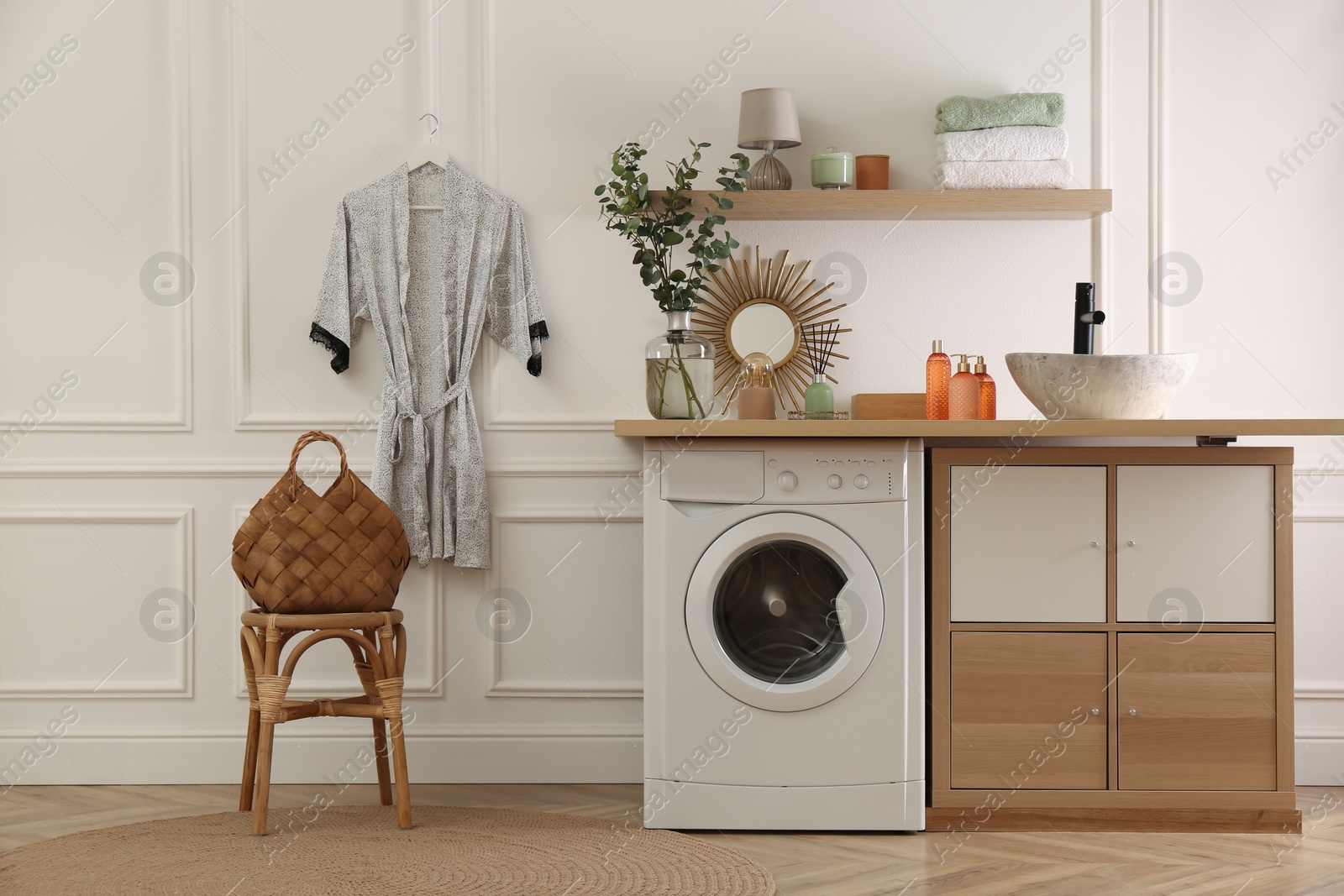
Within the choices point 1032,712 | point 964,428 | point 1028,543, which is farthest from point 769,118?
point 1032,712

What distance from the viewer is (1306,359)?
2.71 m

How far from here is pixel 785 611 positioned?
7.25ft

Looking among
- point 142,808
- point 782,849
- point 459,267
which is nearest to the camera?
point 782,849

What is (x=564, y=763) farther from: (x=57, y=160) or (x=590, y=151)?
(x=57, y=160)

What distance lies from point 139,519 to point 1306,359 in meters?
3.12

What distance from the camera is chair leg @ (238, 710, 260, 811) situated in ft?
7.39

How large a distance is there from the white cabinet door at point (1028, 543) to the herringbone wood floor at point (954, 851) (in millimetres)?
485

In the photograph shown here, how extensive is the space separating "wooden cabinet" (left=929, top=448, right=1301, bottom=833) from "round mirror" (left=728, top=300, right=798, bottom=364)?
65cm

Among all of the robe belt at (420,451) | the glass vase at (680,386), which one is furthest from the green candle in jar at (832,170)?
the robe belt at (420,451)

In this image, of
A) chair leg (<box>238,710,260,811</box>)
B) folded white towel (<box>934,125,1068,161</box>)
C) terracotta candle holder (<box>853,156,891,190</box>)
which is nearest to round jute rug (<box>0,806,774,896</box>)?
chair leg (<box>238,710,260,811</box>)

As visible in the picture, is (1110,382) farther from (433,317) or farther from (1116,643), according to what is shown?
(433,317)

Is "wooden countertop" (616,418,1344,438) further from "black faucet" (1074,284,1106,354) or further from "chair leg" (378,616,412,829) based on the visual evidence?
"chair leg" (378,616,412,829)

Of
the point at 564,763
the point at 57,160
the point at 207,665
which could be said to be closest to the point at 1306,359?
the point at 564,763

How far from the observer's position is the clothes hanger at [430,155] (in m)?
2.69
